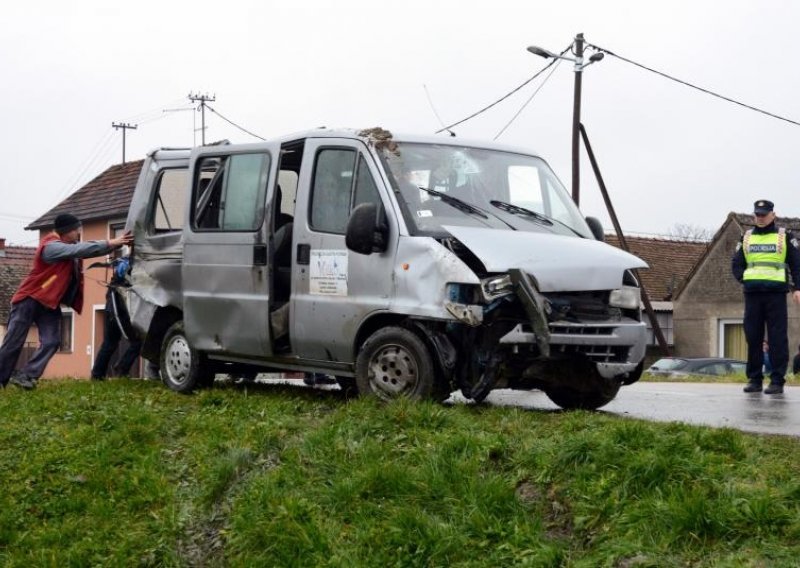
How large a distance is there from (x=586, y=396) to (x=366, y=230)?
2361mm

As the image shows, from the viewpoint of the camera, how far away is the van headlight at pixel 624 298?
8672 mm

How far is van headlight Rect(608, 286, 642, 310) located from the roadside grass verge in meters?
1.01

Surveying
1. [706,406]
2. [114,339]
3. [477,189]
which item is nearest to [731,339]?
[114,339]

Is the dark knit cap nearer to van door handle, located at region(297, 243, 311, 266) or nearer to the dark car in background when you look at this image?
van door handle, located at region(297, 243, 311, 266)

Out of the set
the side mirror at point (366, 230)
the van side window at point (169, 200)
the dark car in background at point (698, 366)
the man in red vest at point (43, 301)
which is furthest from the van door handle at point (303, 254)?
the dark car in background at point (698, 366)

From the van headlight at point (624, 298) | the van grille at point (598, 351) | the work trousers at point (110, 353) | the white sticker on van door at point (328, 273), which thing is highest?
the white sticker on van door at point (328, 273)

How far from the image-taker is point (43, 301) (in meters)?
11.5

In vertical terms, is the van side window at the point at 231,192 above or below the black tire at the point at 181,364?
above

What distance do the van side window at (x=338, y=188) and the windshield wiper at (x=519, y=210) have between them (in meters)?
0.98

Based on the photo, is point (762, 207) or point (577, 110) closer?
point (762, 207)

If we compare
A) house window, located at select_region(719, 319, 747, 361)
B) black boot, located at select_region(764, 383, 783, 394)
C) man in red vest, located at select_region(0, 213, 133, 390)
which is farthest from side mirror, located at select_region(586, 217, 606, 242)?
house window, located at select_region(719, 319, 747, 361)

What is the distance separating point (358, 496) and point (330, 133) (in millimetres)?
3833

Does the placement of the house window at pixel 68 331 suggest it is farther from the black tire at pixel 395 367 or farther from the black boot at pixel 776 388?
the black tire at pixel 395 367

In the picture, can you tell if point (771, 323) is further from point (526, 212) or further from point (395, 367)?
point (395, 367)
